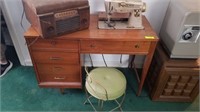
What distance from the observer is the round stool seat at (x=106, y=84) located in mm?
1178

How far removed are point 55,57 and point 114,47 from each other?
46 centimetres

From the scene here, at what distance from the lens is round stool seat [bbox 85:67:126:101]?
3.86 ft

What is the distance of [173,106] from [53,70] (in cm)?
115

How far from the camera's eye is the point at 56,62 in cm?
129

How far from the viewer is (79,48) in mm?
1199

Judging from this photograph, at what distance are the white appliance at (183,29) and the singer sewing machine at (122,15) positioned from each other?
244mm

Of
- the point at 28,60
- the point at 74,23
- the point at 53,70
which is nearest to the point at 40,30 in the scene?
the point at 74,23

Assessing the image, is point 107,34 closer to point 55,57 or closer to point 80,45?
point 80,45

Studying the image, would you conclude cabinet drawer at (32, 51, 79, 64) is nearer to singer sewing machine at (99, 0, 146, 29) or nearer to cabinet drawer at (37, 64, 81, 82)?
cabinet drawer at (37, 64, 81, 82)

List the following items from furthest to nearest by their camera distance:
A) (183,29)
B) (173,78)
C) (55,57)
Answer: (173,78), (55,57), (183,29)

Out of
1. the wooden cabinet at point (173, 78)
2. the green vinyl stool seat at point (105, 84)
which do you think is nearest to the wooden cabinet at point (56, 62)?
the green vinyl stool seat at point (105, 84)

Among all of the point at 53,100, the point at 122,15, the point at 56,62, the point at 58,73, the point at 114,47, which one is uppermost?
the point at 122,15

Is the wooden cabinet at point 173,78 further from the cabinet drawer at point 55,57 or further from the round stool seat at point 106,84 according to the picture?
the cabinet drawer at point 55,57

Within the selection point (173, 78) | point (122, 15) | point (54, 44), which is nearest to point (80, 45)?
point (54, 44)
